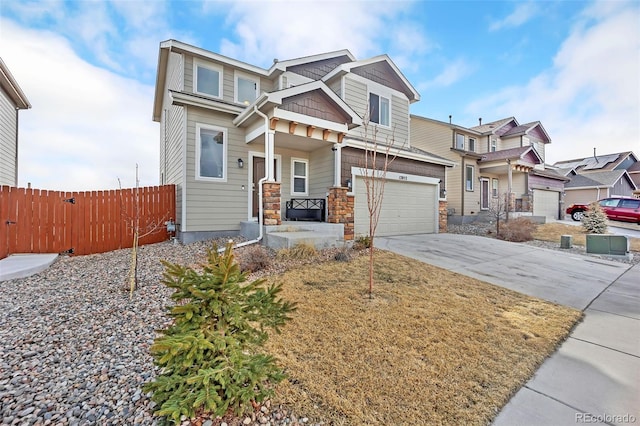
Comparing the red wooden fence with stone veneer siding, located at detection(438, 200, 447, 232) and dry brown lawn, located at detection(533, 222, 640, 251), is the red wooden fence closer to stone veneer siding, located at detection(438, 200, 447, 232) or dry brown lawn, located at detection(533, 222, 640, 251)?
stone veneer siding, located at detection(438, 200, 447, 232)

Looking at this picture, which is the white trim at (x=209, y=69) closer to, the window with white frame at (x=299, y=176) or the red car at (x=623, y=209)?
the window with white frame at (x=299, y=176)

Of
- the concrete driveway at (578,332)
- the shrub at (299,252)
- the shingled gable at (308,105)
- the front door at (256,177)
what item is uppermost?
the shingled gable at (308,105)

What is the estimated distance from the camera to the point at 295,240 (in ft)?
20.9

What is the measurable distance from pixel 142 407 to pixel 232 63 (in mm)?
10169

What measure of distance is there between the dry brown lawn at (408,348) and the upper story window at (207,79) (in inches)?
301

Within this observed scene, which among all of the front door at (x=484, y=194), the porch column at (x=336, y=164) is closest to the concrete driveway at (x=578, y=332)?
the porch column at (x=336, y=164)

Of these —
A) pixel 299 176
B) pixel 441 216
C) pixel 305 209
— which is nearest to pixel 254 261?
pixel 305 209

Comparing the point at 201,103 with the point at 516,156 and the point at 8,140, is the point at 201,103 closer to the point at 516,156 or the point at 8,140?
the point at 8,140

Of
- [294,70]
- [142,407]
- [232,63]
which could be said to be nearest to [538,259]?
[142,407]

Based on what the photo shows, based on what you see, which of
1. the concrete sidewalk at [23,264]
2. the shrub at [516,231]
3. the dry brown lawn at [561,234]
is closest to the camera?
the concrete sidewalk at [23,264]

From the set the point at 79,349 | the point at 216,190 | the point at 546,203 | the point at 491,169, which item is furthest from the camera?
the point at 546,203

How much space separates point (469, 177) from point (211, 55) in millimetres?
15692

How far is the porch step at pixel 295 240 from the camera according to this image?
21.0 ft

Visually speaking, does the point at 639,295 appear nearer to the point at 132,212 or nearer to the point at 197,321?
the point at 197,321
